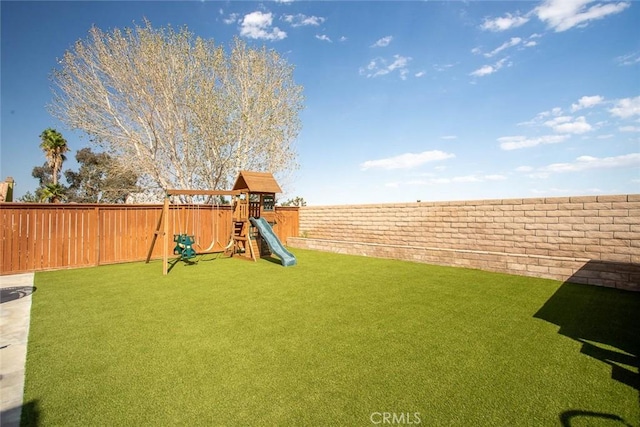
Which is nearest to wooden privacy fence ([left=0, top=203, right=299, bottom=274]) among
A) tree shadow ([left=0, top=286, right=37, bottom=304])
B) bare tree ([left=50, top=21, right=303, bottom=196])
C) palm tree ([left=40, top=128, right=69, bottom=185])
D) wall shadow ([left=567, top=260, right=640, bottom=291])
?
tree shadow ([left=0, top=286, right=37, bottom=304])

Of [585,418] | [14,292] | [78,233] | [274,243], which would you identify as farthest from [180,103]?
[585,418]

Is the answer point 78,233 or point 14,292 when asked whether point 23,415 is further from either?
point 78,233

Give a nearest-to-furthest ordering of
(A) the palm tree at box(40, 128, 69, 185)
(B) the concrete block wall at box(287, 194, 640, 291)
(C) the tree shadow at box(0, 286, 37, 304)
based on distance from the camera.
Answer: (C) the tree shadow at box(0, 286, 37, 304), (B) the concrete block wall at box(287, 194, 640, 291), (A) the palm tree at box(40, 128, 69, 185)

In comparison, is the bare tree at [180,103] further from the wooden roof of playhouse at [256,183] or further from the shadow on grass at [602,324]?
the shadow on grass at [602,324]

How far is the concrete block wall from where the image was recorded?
20.5ft

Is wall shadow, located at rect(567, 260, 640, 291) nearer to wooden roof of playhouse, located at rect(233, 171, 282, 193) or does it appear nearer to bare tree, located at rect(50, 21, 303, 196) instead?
wooden roof of playhouse, located at rect(233, 171, 282, 193)

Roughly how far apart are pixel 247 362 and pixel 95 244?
8439 millimetres

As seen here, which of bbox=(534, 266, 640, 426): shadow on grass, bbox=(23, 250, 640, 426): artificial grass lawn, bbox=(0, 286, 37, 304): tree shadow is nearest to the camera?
bbox=(23, 250, 640, 426): artificial grass lawn

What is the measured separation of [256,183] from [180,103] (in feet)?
25.9

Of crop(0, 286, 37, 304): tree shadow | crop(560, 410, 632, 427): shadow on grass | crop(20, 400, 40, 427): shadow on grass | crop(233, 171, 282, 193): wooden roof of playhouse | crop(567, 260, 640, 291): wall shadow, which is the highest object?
crop(233, 171, 282, 193): wooden roof of playhouse

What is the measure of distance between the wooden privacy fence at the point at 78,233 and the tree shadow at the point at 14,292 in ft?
7.22

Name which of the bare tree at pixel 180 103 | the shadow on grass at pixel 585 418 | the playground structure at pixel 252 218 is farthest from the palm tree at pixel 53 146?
the shadow on grass at pixel 585 418

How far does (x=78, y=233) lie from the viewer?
8547 millimetres

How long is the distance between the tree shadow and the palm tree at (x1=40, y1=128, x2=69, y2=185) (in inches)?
736
